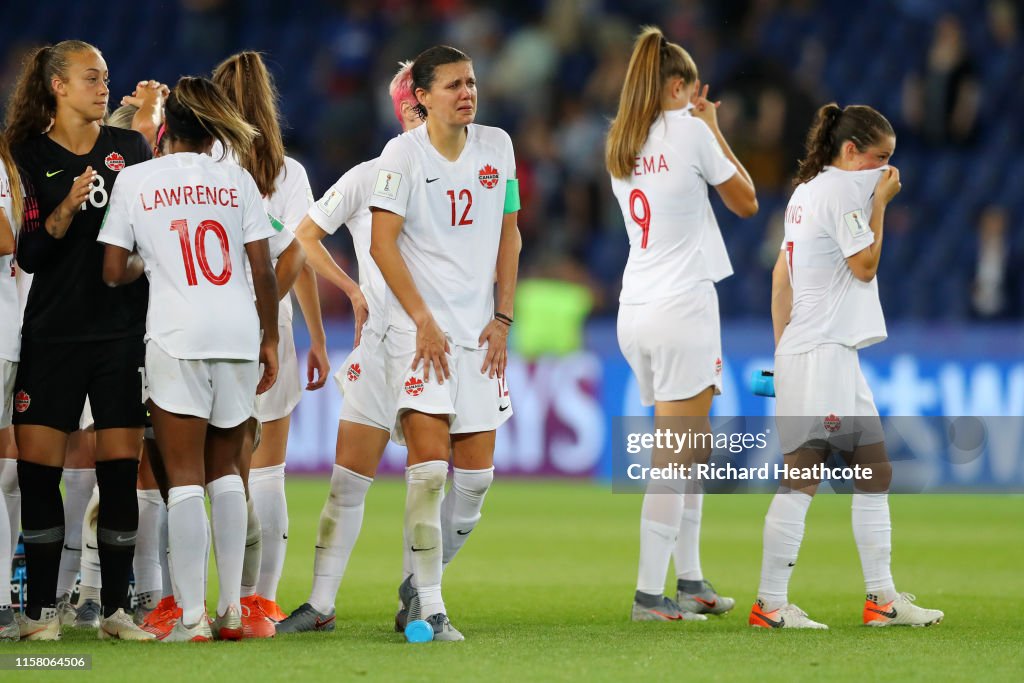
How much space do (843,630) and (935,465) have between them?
661cm

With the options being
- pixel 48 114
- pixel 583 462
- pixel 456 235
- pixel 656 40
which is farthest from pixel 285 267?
pixel 583 462

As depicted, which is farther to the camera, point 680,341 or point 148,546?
point 680,341

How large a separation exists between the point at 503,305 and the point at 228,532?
1.38m

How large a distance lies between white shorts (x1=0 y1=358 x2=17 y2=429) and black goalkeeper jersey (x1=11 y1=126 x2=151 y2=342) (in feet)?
0.47

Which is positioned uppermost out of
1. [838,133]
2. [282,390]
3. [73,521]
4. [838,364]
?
[838,133]

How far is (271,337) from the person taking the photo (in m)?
5.72

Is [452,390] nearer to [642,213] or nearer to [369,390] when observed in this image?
[369,390]

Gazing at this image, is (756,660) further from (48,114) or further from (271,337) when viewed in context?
(48,114)

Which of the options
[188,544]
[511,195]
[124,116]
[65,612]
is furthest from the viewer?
[124,116]

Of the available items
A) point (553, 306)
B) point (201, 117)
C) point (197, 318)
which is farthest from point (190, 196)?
point (553, 306)

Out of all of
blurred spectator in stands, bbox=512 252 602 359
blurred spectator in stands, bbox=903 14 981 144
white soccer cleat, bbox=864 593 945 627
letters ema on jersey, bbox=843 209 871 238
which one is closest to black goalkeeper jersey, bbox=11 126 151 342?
letters ema on jersey, bbox=843 209 871 238

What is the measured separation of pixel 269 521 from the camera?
20.9ft

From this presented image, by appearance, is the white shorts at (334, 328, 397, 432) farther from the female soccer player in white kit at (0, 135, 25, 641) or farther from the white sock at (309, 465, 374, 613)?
the female soccer player in white kit at (0, 135, 25, 641)

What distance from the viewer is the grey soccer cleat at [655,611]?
6434mm
